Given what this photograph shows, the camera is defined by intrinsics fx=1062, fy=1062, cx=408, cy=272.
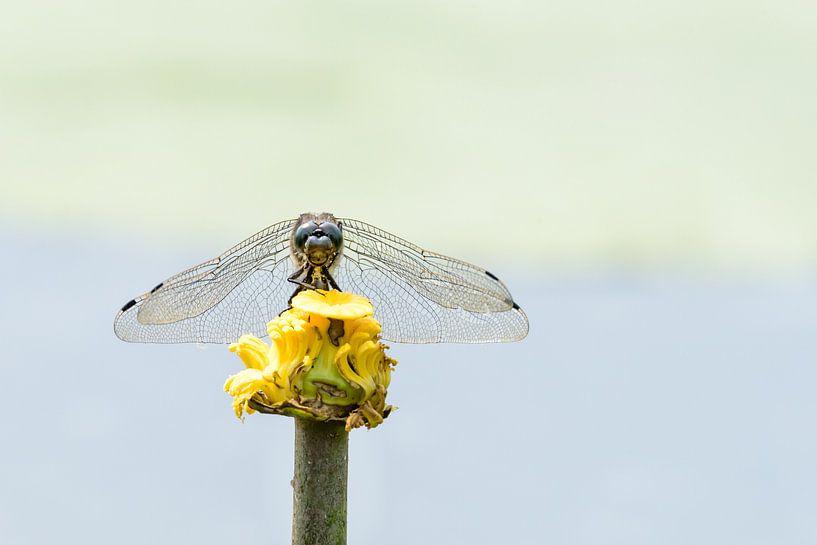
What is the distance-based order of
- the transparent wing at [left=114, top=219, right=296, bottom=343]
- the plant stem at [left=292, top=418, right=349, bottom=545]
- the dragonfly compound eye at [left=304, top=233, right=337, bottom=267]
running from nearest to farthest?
the plant stem at [left=292, top=418, right=349, bottom=545] < the dragonfly compound eye at [left=304, top=233, right=337, bottom=267] < the transparent wing at [left=114, top=219, right=296, bottom=343]

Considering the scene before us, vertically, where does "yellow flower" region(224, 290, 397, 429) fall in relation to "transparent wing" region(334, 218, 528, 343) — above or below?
below

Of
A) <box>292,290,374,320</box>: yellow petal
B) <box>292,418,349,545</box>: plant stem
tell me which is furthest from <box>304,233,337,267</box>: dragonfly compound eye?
<box>292,418,349,545</box>: plant stem

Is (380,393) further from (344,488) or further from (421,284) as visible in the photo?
(421,284)

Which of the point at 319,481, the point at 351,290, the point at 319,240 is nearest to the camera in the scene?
the point at 319,481

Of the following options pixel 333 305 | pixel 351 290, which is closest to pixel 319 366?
pixel 333 305

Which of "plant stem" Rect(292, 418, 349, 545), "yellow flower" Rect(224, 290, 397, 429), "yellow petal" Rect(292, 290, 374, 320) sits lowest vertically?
"plant stem" Rect(292, 418, 349, 545)

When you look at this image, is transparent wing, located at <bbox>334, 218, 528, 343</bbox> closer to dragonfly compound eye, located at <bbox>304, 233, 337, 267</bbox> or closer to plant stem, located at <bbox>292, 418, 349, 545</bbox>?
dragonfly compound eye, located at <bbox>304, 233, 337, 267</bbox>

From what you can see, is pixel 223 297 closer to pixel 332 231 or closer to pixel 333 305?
pixel 332 231
